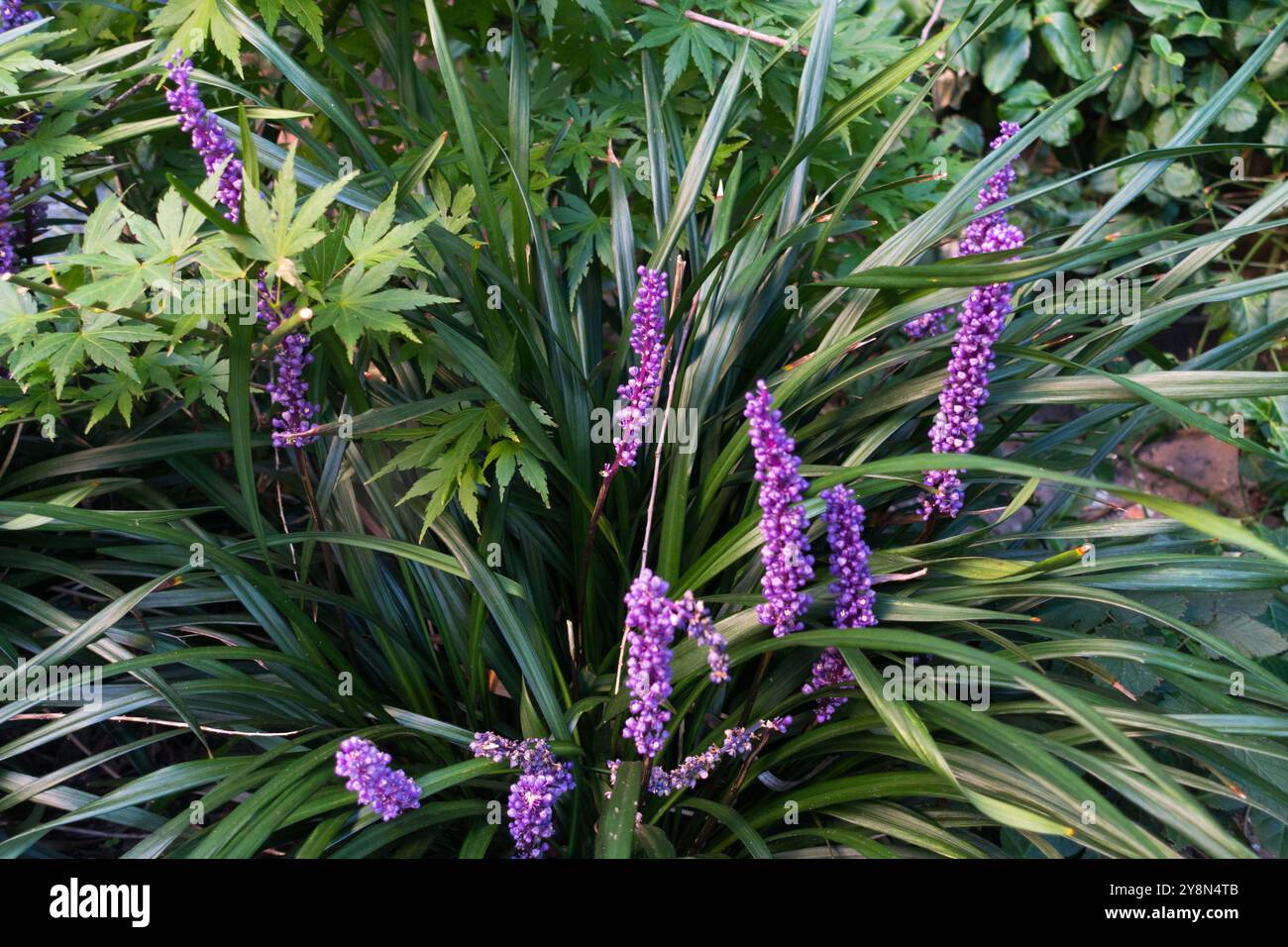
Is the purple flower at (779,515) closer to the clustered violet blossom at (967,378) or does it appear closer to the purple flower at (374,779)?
the clustered violet blossom at (967,378)

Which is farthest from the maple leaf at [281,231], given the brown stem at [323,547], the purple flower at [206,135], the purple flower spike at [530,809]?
the purple flower spike at [530,809]

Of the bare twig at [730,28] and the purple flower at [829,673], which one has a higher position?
the bare twig at [730,28]

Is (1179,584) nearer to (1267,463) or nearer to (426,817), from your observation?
(426,817)

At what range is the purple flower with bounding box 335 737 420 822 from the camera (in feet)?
4.88

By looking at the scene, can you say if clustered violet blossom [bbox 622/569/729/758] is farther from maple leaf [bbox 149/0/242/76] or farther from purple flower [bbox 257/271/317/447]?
maple leaf [bbox 149/0/242/76]

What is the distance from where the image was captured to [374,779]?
58.9 inches

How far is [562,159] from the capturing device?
2387 mm

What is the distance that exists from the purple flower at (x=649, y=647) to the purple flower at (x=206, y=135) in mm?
1015

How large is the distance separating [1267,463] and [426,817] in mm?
3013

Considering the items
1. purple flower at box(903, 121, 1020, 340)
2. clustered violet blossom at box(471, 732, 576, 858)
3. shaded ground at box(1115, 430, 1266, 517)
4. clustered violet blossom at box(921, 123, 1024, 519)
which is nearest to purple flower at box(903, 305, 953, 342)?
purple flower at box(903, 121, 1020, 340)

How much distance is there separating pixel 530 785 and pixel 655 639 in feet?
1.27

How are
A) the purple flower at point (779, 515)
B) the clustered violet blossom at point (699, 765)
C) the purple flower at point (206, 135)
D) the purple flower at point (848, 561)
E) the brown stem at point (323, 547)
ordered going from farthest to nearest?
the brown stem at point (323, 547)
the purple flower at point (206, 135)
the clustered violet blossom at point (699, 765)
the purple flower at point (848, 561)
the purple flower at point (779, 515)

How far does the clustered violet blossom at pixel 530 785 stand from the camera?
1.66 meters

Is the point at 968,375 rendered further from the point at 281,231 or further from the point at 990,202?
the point at 281,231
